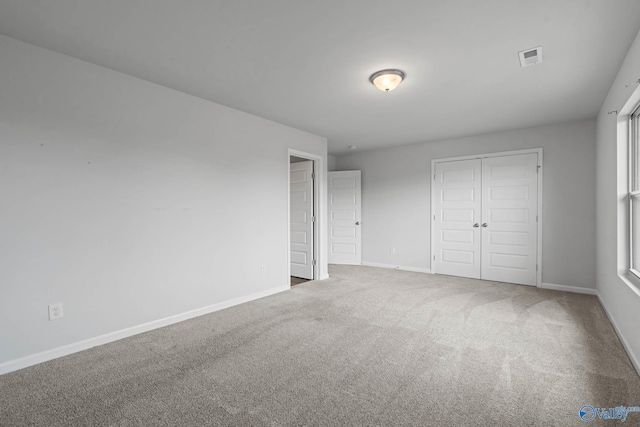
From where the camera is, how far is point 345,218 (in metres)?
6.95

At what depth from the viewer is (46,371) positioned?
233 cm

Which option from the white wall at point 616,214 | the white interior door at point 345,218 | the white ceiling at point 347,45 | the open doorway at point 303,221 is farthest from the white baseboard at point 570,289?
the open doorway at point 303,221

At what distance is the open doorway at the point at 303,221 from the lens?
17.8ft

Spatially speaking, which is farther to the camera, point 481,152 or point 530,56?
point 481,152

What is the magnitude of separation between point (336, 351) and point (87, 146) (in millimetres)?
2829

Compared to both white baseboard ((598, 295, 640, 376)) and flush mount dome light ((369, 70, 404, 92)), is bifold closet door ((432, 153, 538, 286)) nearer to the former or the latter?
white baseboard ((598, 295, 640, 376))

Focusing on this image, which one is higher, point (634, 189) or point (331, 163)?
point (331, 163)

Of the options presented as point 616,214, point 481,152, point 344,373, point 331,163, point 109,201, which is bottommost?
point 344,373

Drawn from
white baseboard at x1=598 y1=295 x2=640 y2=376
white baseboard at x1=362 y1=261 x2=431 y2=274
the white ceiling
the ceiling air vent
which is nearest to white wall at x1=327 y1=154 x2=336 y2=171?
white baseboard at x1=362 y1=261 x2=431 y2=274

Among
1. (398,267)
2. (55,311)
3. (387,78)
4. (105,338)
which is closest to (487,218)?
(398,267)

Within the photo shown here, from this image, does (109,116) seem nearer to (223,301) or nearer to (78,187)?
(78,187)

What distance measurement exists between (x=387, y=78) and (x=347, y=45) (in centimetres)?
63

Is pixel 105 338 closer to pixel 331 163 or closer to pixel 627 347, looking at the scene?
pixel 627 347

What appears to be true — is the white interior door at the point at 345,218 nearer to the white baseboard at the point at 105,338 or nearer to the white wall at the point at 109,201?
the white wall at the point at 109,201
